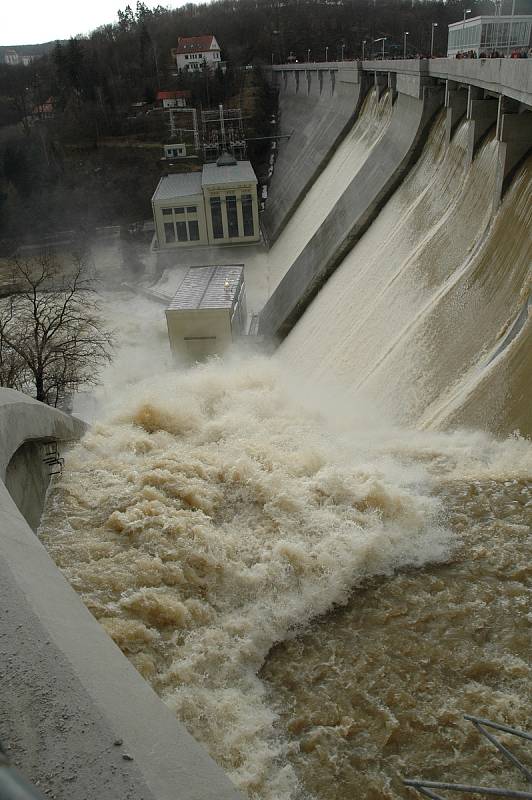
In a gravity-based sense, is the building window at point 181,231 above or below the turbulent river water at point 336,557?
below

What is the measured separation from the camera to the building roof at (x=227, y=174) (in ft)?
91.9

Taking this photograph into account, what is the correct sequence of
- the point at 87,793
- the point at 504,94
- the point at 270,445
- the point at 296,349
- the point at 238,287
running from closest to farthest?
1. the point at 87,793
2. the point at 270,445
3. the point at 504,94
4. the point at 296,349
5. the point at 238,287

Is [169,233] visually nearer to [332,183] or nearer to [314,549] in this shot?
[332,183]

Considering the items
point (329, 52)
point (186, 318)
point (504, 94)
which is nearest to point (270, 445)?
point (504, 94)

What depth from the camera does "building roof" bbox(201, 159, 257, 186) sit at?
2800cm

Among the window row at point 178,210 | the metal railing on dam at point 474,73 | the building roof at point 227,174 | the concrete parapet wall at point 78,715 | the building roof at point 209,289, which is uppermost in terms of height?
the metal railing on dam at point 474,73

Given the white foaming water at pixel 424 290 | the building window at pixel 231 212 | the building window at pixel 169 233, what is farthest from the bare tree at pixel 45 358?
the building window at pixel 231 212

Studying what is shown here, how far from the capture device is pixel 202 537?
21.1 feet

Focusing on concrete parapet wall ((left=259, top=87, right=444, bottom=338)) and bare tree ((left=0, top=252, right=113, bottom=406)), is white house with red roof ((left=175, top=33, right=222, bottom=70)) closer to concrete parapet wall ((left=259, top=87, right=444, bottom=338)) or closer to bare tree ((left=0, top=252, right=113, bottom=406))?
concrete parapet wall ((left=259, top=87, right=444, bottom=338))

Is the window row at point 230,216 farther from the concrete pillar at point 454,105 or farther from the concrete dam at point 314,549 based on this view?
the concrete dam at point 314,549

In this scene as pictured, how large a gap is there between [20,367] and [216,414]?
5453 mm

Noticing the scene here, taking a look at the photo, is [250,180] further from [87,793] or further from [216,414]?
[87,793]

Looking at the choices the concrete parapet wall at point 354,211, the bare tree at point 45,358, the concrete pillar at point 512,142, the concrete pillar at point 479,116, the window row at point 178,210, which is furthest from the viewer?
the window row at point 178,210

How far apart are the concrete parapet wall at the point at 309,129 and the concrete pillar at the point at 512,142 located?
14.8 m
